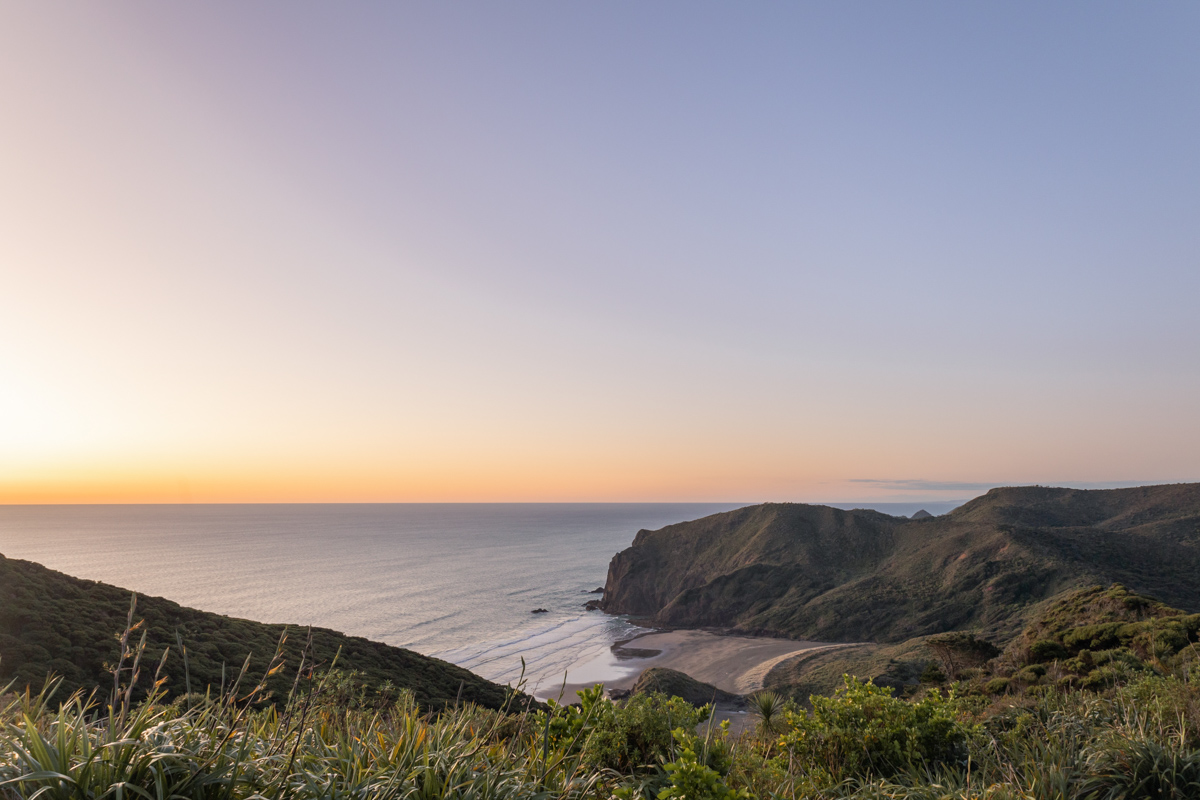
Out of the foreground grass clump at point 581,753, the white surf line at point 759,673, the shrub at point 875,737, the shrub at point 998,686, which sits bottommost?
the white surf line at point 759,673

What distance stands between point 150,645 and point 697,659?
5314cm

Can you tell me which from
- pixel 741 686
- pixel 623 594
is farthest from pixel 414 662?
pixel 623 594

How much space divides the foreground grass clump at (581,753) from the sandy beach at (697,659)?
47076 millimetres

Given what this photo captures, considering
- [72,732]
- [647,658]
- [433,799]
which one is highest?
[72,732]

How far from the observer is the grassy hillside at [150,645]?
73.6 ft

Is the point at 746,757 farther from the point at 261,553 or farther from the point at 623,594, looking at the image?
the point at 261,553

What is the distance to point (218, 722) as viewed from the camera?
4.69 metres

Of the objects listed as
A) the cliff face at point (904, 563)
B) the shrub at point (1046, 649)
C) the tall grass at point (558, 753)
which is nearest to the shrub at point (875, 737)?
the tall grass at point (558, 753)

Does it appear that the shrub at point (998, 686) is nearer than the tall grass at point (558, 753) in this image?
No

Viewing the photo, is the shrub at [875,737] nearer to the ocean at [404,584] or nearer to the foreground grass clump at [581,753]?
the foreground grass clump at [581,753]

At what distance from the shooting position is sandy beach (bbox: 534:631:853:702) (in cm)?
5609

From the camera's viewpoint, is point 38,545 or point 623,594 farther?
point 38,545

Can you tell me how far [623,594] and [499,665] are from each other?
1531 inches

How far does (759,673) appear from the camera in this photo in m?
57.8
